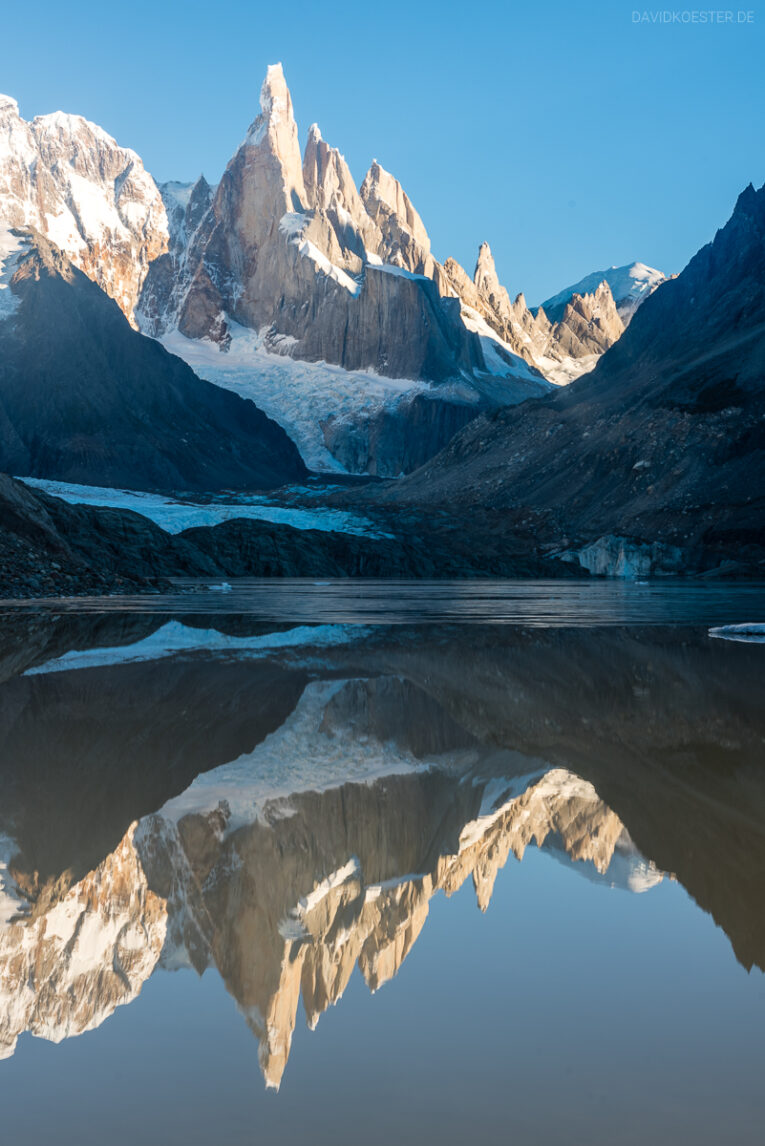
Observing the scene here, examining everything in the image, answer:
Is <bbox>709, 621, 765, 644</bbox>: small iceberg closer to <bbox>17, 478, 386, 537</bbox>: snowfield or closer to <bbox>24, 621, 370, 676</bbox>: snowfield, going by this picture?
<bbox>24, 621, 370, 676</bbox>: snowfield

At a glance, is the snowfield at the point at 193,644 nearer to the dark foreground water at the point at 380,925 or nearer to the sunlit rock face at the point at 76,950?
the dark foreground water at the point at 380,925

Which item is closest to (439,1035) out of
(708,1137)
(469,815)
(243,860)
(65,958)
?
(708,1137)

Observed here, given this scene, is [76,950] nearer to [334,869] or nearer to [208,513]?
[334,869]

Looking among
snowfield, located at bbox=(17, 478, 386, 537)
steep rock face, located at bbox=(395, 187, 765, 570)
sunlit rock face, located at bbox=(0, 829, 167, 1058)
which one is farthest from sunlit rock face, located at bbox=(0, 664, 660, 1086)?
steep rock face, located at bbox=(395, 187, 765, 570)

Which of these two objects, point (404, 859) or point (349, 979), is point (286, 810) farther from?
point (349, 979)

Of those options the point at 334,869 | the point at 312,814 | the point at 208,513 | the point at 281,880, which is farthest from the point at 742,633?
the point at 208,513

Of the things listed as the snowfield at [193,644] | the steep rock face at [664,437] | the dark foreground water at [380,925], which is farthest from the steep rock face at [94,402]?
the dark foreground water at [380,925]
